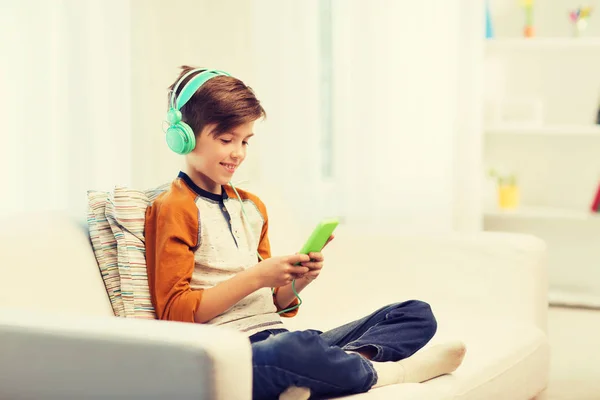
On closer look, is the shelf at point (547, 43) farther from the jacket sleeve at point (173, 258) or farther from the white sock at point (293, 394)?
the white sock at point (293, 394)

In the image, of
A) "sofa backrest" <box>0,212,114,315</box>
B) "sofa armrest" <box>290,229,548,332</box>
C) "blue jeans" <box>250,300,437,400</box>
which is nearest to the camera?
"blue jeans" <box>250,300,437,400</box>

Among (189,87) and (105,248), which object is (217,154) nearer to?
(189,87)

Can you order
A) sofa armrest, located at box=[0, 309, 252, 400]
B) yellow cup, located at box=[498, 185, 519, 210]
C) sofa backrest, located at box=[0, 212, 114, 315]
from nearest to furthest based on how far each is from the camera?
sofa armrest, located at box=[0, 309, 252, 400] → sofa backrest, located at box=[0, 212, 114, 315] → yellow cup, located at box=[498, 185, 519, 210]

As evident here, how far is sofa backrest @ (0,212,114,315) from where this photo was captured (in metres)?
1.66

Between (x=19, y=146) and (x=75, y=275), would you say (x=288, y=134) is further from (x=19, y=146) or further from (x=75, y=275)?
(x=75, y=275)

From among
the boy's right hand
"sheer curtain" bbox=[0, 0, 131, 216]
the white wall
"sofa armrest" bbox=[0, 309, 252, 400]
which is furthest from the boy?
the white wall

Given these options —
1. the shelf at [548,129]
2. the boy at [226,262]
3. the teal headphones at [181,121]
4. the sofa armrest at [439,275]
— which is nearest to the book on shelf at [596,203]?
the shelf at [548,129]

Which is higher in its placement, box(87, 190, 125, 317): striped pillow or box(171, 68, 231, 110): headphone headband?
box(171, 68, 231, 110): headphone headband

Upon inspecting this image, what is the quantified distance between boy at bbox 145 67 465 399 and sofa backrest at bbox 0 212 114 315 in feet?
0.41

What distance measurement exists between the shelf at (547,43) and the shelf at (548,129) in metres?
0.36

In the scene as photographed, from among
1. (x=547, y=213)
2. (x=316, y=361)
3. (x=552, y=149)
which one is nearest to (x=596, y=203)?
(x=547, y=213)

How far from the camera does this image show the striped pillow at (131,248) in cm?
178

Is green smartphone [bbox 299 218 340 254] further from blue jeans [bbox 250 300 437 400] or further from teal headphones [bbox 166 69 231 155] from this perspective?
teal headphones [bbox 166 69 231 155]

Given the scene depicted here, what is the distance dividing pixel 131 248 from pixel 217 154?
253 mm
